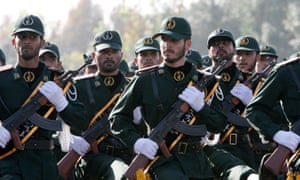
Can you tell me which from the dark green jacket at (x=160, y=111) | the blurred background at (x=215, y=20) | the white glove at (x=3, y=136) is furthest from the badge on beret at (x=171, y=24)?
the blurred background at (x=215, y=20)

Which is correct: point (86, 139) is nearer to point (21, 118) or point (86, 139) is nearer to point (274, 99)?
point (21, 118)

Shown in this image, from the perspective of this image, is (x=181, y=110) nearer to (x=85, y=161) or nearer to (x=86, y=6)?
(x=85, y=161)

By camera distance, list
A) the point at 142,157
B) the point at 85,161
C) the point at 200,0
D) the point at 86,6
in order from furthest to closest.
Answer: the point at 86,6 < the point at 200,0 < the point at 85,161 < the point at 142,157

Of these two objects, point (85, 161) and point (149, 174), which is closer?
point (149, 174)

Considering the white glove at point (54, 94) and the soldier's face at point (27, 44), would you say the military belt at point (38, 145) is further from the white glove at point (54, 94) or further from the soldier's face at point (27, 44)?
the soldier's face at point (27, 44)

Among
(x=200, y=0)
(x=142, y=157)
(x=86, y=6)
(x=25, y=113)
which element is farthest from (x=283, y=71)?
(x=86, y=6)

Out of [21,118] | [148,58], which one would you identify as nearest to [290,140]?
Answer: [21,118]

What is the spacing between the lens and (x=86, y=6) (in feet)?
402

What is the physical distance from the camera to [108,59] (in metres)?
12.0

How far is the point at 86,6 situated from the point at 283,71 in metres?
114

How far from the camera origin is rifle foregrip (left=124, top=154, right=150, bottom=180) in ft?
Answer: 29.2

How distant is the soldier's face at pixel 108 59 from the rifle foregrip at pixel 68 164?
1.39 metres

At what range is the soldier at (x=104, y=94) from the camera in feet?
37.2

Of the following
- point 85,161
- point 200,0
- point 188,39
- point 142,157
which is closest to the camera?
point 142,157
